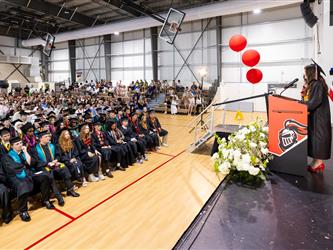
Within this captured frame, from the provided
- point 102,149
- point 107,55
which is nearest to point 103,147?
point 102,149

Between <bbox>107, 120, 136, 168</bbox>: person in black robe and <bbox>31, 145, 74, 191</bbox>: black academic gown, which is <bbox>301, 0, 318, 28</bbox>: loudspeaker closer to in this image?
<bbox>107, 120, 136, 168</bbox>: person in black robe

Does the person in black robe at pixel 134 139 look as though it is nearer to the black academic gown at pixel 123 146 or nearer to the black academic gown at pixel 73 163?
the black academic gown at pixel 123 146

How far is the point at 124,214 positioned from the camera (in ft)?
11.8

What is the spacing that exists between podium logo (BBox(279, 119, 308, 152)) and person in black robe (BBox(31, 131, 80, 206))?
3537 millimetres

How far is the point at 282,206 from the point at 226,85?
14.5 metres

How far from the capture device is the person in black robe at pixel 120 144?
5727 mm

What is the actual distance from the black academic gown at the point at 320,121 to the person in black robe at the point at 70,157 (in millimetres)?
3954

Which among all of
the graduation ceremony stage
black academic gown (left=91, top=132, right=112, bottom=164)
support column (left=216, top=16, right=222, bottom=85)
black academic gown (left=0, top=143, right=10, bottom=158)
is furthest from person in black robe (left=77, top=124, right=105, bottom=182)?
support column (left=216, top=16, right=222, bottom=85)

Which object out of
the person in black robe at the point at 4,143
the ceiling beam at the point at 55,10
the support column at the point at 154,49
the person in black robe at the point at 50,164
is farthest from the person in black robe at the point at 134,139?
the support column at the point at 154,49

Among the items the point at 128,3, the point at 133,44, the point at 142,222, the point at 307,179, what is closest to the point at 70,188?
the point at 142,222

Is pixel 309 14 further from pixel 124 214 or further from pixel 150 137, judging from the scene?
pixel 124 214

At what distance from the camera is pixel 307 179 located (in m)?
2.95

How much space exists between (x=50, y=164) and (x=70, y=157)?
563 millimetres

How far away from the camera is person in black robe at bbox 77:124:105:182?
4.86 meters
